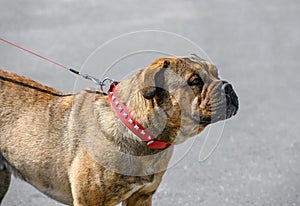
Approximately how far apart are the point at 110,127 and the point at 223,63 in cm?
480

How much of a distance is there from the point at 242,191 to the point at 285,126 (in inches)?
62.5

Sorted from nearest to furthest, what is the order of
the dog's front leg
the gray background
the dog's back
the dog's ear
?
the dog's ear
the dog's back
the dog's front leg
the gray background

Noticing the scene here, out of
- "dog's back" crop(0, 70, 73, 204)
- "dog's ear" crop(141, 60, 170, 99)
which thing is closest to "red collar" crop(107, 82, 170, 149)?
"dog's ear" crop(141, 60, 170, 99)

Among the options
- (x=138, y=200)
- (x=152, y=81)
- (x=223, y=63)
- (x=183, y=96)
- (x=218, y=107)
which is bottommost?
(x=223, y=63)

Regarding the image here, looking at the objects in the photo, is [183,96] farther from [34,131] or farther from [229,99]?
[34,131]

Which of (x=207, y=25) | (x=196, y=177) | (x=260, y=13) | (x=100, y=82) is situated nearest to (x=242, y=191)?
(x=196, y=177)

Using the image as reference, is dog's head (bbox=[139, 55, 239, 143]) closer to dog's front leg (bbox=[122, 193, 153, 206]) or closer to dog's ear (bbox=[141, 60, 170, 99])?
dog's ear (bbox=[141, 60, 170, 99])

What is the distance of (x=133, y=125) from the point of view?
4164 mm

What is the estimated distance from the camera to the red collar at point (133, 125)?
4.15 metres

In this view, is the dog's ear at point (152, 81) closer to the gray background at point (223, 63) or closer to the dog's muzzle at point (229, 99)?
the dog's muzzle at point (229, 99)

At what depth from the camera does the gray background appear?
5.97 meters

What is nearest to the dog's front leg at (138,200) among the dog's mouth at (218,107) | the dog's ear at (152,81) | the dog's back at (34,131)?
the dog's back at (34,131)

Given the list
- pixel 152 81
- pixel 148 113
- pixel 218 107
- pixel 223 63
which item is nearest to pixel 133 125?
pixel 148 113

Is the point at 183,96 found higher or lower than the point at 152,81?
lower
